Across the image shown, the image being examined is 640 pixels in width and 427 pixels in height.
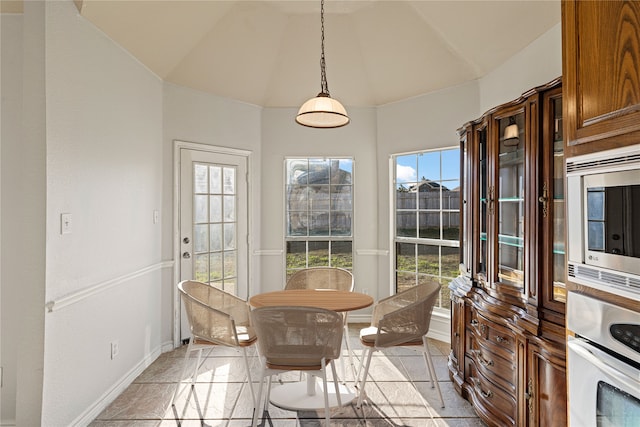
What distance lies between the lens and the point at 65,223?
7.69 ft

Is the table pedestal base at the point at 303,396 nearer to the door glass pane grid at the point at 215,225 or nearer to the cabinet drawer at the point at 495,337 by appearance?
the cabinet drawer at the point at 495,337

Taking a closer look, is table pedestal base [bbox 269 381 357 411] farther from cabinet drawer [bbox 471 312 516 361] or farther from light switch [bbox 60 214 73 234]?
light switch [bbox 60 214 73 234]

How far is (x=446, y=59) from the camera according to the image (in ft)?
12.3

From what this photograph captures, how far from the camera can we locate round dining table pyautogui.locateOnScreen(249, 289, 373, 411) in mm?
2641

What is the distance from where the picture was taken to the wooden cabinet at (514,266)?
1896 millimetres

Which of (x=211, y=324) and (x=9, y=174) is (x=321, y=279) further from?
(x=9, y=174)

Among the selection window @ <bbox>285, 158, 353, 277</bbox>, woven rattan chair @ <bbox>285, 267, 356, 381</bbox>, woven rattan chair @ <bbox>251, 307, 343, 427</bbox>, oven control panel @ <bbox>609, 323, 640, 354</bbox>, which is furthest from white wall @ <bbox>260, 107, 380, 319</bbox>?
oven control panel @ <bbox>609, 323, 640, 354</bbox>

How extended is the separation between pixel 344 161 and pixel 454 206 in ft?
4.64

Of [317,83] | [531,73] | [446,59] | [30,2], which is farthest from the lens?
[317,83]

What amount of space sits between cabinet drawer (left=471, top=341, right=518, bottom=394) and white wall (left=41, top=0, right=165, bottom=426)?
2.57 m

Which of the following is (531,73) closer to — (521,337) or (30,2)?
(521,337)

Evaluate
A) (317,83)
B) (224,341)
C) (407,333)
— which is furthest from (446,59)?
(224,341)

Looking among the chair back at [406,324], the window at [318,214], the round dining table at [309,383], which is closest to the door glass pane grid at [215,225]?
the window at [318,214]

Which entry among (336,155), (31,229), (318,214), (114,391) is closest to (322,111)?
(31,229)
